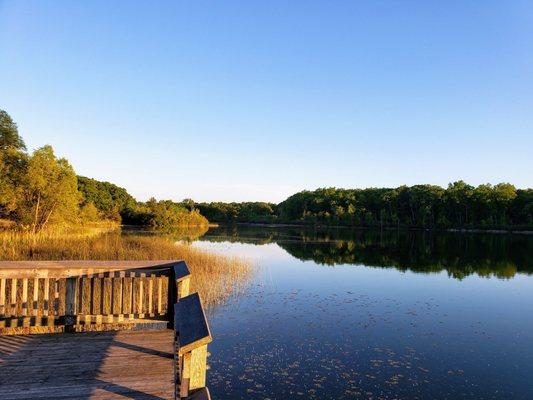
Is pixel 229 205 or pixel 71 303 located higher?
pixel 229 205

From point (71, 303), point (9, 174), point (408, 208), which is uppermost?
point (9, 174)

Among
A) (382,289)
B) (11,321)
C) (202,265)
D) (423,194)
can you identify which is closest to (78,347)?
(11,321)

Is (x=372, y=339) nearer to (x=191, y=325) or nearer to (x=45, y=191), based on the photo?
(x=191, y=325)

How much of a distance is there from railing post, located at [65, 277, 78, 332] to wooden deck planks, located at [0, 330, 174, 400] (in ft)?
0.74

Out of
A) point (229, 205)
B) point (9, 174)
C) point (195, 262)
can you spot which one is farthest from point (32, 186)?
point (229, 205)

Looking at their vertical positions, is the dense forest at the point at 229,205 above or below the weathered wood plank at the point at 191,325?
above

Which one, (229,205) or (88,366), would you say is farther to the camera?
(229,205)

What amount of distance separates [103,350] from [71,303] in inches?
52.5

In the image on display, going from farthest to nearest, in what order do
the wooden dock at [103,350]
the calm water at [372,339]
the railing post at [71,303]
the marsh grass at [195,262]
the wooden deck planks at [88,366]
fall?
the marsh grass at [195,262] → the calm water at [372,339] → the railing post at [71,303] → the wooden deck planks at [88,366] → the wooden dock at [103,350]

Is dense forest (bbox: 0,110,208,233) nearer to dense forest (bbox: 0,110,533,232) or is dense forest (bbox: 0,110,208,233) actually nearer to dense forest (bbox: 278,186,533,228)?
dense forest (bbox: 0,110,533,232)

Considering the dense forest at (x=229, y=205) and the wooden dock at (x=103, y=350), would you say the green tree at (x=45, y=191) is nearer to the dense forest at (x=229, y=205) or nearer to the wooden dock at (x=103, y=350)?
the dense forest at (x=229, y=205)

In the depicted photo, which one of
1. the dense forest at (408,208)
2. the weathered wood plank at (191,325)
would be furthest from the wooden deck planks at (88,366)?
the dense forest at (408,208)

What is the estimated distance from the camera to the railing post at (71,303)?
21.8 feet

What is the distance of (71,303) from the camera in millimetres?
6699
